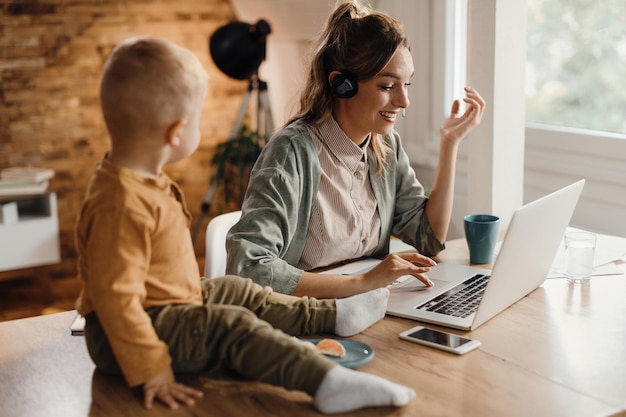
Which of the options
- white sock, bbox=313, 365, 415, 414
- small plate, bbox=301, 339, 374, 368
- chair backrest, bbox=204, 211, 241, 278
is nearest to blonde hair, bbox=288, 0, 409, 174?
chair backrest, bbox=204, 211, 241, 278

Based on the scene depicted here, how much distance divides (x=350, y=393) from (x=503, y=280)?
1.56 ft

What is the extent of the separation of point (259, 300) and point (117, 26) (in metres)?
3.02

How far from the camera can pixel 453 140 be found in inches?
78.1

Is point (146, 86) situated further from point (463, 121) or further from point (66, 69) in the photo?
point (66, 69)

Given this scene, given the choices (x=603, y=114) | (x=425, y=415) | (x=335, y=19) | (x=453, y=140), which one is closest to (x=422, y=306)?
(x=425, y=415)

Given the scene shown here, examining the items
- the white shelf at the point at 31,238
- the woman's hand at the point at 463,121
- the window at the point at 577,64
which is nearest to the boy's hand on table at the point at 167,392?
the woman's hand at the point at 463,121

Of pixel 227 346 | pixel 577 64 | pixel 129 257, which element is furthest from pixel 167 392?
pixel 577 64

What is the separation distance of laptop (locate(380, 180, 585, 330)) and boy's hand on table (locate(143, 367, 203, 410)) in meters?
0.47

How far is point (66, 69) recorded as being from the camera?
13.1 feet

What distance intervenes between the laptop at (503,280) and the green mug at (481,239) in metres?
0.11

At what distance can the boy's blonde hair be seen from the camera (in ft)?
3.71

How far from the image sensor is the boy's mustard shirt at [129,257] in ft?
3.67

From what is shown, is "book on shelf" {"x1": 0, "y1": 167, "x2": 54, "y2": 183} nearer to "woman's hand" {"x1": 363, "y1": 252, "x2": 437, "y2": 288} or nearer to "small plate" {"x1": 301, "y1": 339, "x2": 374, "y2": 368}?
"woman's hand" {"x1": 363, "y1": 252, "x2": 437, "y2": 288}

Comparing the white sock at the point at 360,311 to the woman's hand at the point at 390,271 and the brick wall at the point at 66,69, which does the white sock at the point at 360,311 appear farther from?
the brick wall at the point at 66,69
